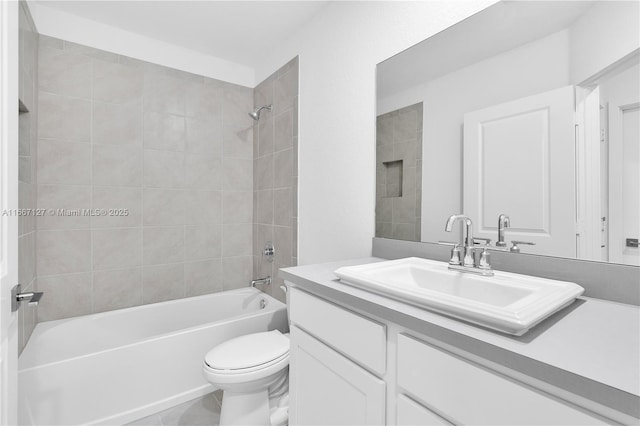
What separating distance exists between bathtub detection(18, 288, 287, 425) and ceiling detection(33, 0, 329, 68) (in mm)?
1997

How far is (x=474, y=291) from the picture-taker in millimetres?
932

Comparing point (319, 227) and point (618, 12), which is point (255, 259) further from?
point (618, 12)

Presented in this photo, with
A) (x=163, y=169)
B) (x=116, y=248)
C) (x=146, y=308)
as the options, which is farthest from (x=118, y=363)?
(x=163, y=169)

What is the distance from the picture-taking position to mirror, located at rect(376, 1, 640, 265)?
83cm

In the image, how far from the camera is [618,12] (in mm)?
832

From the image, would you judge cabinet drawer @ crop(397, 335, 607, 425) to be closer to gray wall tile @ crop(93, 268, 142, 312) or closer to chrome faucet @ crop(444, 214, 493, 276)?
chrome faucet @ crop(444, 214, 493, 276)

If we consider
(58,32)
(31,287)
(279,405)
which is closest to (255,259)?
(279,405)

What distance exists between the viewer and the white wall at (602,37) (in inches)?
31.9

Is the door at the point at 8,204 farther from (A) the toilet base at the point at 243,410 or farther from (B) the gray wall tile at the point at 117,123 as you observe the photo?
(B) the gray wall tile at the point at 117,123

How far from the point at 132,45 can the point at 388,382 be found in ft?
8.76

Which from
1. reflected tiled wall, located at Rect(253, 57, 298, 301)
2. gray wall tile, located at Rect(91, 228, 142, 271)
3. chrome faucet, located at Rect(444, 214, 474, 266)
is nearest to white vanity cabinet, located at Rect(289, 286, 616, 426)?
chrome faucet, located at Rect(444, 214, 474, 266)

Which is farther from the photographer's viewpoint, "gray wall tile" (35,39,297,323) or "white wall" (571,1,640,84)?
"gray wall tile" (35,39,297,323)

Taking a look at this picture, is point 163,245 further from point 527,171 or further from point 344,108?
point 527,171

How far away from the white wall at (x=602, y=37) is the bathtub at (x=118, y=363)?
2008mm
